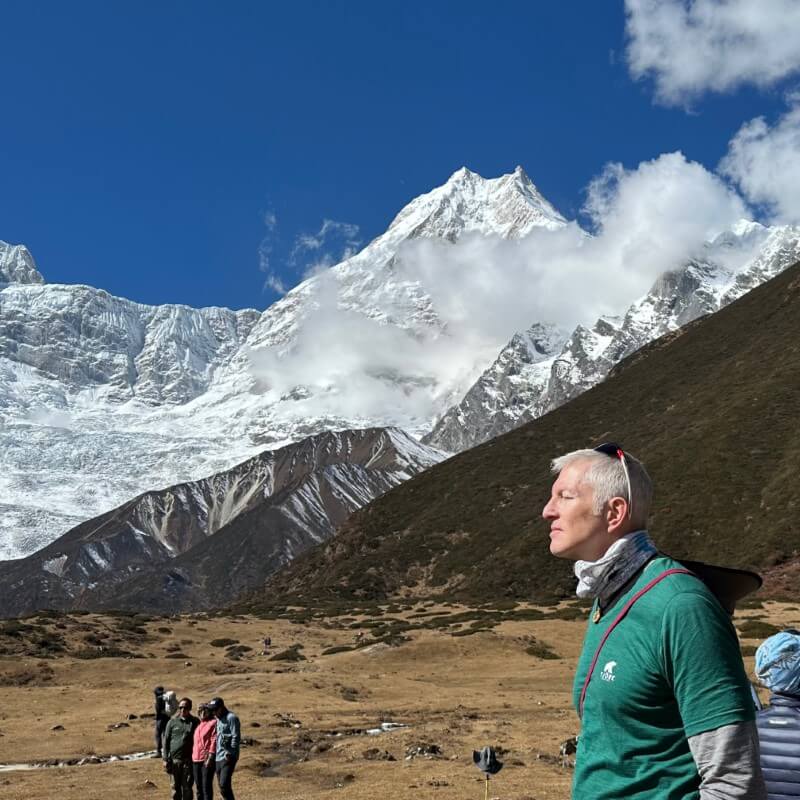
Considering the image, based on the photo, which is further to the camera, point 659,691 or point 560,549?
point 560,549

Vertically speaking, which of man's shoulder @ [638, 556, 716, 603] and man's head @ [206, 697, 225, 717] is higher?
man's shoulder @ [638, 556, 716, 603]

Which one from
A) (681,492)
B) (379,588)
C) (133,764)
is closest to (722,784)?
(133,764)

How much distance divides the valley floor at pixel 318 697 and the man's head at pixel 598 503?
1280 centimetres

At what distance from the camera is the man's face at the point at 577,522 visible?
13.6ft

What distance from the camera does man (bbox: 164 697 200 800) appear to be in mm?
15250

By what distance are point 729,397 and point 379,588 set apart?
3791cm

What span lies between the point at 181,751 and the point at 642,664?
13.3 metres

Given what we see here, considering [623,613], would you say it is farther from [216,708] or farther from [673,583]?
[216,708]

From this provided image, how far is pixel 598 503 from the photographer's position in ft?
13.5

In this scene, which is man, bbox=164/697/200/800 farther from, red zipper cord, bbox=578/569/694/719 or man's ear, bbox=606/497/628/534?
man's ear, bbox=606/497/628/534

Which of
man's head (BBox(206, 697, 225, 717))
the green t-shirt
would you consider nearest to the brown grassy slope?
man's head (BBox(206, 697, 225, 717))

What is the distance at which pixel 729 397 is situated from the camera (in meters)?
88.5

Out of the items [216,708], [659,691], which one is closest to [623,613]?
[659,691]

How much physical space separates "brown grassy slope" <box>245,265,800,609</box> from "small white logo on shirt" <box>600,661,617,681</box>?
61.8 metres
